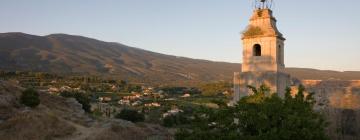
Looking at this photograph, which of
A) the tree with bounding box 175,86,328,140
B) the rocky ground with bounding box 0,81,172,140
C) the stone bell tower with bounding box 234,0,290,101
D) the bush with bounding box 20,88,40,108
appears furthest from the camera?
the bush with bounding box 20,88,40,108

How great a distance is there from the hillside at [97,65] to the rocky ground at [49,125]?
57143mm

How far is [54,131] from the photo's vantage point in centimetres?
1848

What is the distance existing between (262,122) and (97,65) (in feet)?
346

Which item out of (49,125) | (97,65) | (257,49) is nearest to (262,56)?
(257,49)

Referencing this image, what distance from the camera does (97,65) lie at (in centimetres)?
11100

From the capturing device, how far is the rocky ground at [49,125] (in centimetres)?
1783

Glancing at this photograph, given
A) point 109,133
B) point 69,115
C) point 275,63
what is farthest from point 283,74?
point 69,115

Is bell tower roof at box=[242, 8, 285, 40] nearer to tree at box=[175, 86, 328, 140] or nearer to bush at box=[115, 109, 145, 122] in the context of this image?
tree at box=[175, 86, 328, 140]

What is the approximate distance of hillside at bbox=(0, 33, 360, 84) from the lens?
304ft

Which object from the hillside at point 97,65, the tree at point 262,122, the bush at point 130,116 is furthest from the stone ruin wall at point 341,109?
the hillside at point 97,65

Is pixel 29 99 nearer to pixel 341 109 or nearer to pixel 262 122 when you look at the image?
pixel 341 109

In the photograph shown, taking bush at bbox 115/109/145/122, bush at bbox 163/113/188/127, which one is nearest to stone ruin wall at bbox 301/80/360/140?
bush at bbox 163/113/188/127

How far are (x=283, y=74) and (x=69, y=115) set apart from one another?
14.2m

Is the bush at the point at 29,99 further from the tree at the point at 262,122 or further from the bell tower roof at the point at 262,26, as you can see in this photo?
the tree at the point at 262,122
